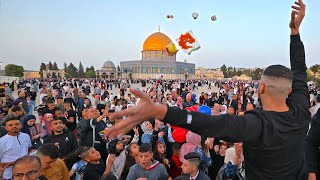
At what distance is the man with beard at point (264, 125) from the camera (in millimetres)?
1339

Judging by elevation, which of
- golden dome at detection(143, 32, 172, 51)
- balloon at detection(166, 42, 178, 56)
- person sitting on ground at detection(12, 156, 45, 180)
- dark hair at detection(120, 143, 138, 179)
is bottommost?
dark hair at detection(120, 143, 138, 179)

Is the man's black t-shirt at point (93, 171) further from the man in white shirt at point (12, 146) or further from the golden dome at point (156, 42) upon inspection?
the golden dome at point (156, 42)

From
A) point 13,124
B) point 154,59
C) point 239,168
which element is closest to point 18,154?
point 13,124

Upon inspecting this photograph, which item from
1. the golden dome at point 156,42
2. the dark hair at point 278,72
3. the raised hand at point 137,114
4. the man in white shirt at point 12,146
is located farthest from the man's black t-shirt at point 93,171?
the golden dome at point 156,42

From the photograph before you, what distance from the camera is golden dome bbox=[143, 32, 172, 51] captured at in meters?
81.9

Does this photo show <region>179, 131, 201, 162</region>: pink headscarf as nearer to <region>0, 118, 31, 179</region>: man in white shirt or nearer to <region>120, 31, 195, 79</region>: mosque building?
<region>0, 118, 31, 179</region>: man in white shirt

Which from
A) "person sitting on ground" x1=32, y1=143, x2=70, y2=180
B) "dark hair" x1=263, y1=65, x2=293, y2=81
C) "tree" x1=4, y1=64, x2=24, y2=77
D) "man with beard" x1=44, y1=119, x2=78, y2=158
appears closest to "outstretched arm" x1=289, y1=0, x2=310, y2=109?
"dark hair" x1=263, y1=65, x2=293, y2=81

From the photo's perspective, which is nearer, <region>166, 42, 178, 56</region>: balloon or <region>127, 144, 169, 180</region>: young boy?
<region>127, 144, 169, 180</region>: young boy

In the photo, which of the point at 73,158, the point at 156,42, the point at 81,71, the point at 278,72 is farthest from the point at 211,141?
the point at 81,71

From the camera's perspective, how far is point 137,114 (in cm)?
131

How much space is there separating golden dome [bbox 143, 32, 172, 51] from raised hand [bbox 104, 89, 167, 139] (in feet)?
266

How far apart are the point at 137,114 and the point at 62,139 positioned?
401cm

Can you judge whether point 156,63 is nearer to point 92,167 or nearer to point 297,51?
point 92,167

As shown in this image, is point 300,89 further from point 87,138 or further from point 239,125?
point 87,138
